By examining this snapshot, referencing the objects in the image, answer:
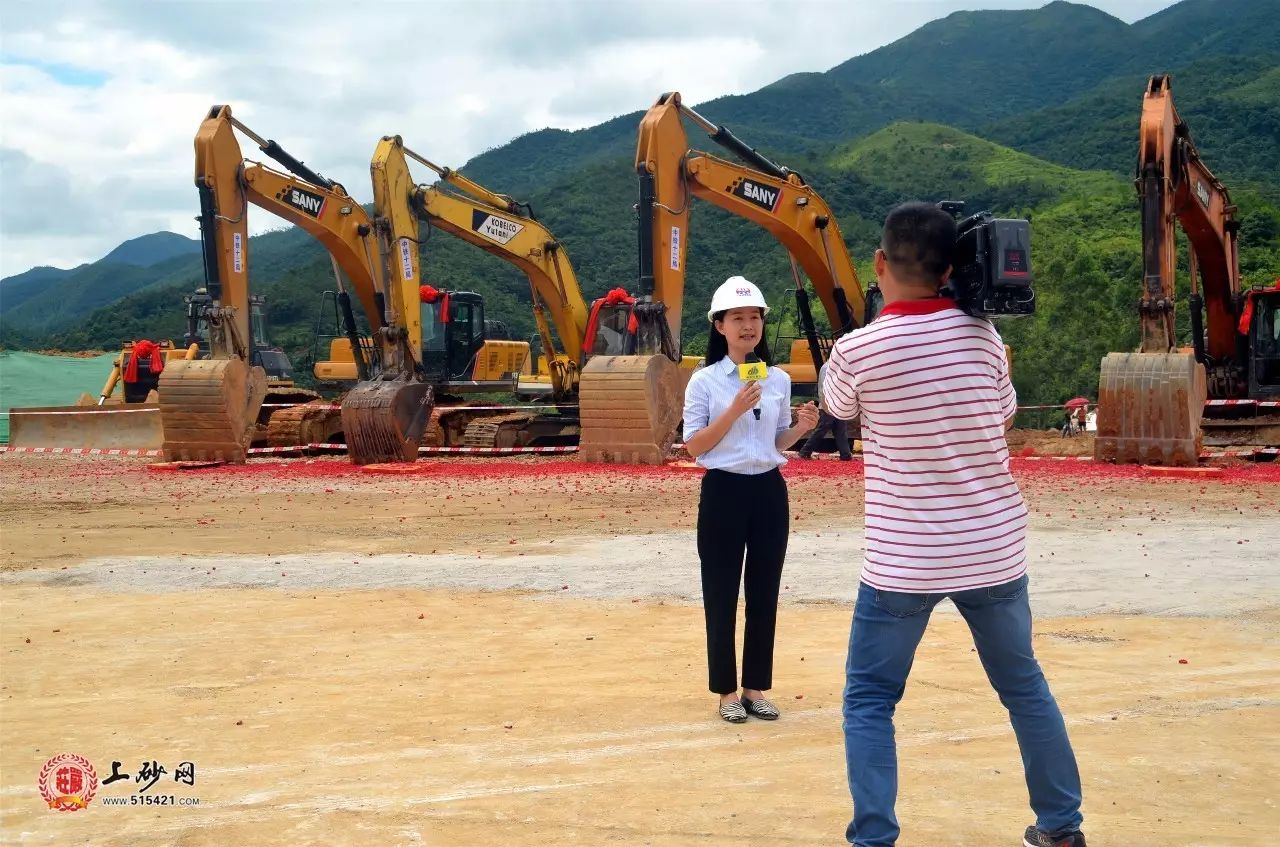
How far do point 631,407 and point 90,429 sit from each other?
13536 millimetres

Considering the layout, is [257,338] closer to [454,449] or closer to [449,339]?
[449,339]

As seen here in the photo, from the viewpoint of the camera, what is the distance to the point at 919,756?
15.3 feet

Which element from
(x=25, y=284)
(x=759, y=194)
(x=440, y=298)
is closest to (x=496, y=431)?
(x=440, y=298)

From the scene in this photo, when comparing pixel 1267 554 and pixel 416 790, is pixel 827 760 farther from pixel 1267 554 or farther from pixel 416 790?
pixel 1267 554

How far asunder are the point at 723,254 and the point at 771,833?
2525 inches

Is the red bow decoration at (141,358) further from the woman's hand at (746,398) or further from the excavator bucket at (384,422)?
the woman's hand at (746,398)

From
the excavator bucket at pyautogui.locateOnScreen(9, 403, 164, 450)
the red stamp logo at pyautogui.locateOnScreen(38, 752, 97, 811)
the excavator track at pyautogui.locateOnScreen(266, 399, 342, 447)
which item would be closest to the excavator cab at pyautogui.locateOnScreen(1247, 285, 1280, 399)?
the excavator track at pyautogui.locateOnScreen(266, 399, 342, 447)

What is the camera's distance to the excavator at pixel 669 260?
18.4m

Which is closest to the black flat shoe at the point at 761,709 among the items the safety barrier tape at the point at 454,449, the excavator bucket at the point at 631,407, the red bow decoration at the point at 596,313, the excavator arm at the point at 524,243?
the excavator bucket at the point at 631,407

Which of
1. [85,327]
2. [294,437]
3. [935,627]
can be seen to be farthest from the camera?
[85,327]

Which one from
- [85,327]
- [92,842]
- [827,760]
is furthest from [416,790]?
[85,327]

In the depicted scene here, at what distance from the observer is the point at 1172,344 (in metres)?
17.0

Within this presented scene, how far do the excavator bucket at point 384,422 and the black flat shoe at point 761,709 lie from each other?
15.2 meters

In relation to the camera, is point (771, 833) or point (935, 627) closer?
point (771, 833)
